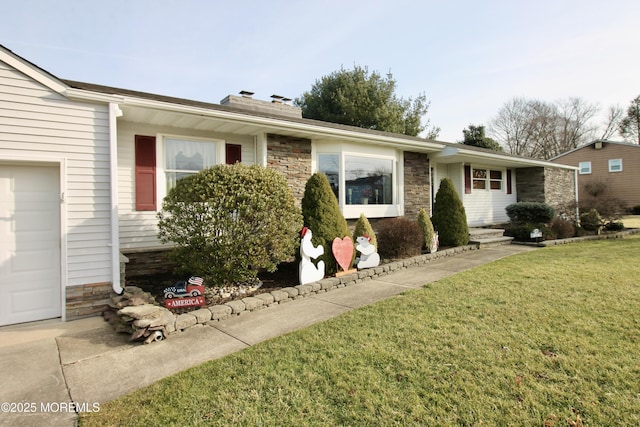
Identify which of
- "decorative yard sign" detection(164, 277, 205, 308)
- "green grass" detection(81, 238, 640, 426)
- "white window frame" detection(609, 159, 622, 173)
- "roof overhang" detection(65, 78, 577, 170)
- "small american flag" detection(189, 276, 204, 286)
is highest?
"white window frame" detection(609, 159, 622, 173)

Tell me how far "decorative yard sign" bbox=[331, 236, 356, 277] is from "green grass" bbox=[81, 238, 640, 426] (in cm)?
182

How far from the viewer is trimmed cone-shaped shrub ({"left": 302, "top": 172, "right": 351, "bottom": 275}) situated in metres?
6.15

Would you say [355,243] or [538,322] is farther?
[355,243]

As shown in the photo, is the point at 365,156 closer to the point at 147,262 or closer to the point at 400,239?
the point at 400,239

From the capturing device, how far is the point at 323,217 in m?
6.19

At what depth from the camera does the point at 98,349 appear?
11.6 ft

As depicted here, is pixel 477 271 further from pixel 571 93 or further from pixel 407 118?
pixel 571 93

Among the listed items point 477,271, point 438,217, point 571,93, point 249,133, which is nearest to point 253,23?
point 249,133

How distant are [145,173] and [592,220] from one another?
15627mm

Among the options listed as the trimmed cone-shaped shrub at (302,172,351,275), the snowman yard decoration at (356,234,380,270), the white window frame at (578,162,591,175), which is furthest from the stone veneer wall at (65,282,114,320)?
the white window frame at (578,162,591,175)

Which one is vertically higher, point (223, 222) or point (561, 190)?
point (561, 190)

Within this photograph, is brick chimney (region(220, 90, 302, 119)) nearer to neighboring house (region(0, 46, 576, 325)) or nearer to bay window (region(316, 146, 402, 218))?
neighboring house (region(0, 46, 576, 325))

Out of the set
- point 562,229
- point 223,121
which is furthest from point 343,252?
point 562,229

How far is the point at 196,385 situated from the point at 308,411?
103 cm
